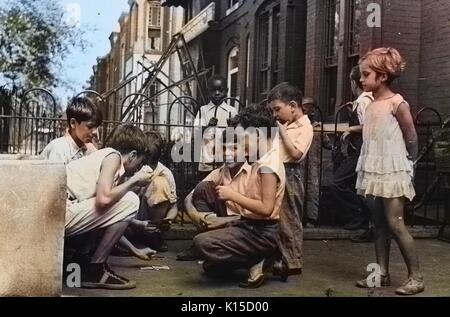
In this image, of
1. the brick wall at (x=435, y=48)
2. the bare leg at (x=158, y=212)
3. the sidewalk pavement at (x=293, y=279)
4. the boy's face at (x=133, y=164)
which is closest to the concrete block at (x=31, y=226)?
the sidewalk pavement at (x=293, y=279)

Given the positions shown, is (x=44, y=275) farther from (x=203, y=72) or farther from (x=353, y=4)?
(x=353, y=4)

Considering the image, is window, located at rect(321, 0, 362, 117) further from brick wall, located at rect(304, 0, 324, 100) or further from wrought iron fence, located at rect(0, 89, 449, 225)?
wrought iron fence, located at rect(0, 89, 449, 225)

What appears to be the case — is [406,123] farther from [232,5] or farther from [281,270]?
[232,5]

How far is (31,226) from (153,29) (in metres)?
1.08

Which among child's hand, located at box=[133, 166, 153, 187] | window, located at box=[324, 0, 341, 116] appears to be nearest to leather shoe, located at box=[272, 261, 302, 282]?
child's hand, located at box=[133, 166, 153, 187]

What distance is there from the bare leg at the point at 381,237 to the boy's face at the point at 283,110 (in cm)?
52

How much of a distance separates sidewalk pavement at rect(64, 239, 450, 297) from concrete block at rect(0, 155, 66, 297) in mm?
179

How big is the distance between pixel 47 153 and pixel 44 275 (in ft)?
1.85

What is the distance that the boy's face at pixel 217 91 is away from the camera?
285 cm

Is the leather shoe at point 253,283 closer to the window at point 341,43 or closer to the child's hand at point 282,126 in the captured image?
the child's hand at point 282,126

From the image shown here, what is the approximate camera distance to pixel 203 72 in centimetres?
283

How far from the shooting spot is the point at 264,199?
2576 millimetres
